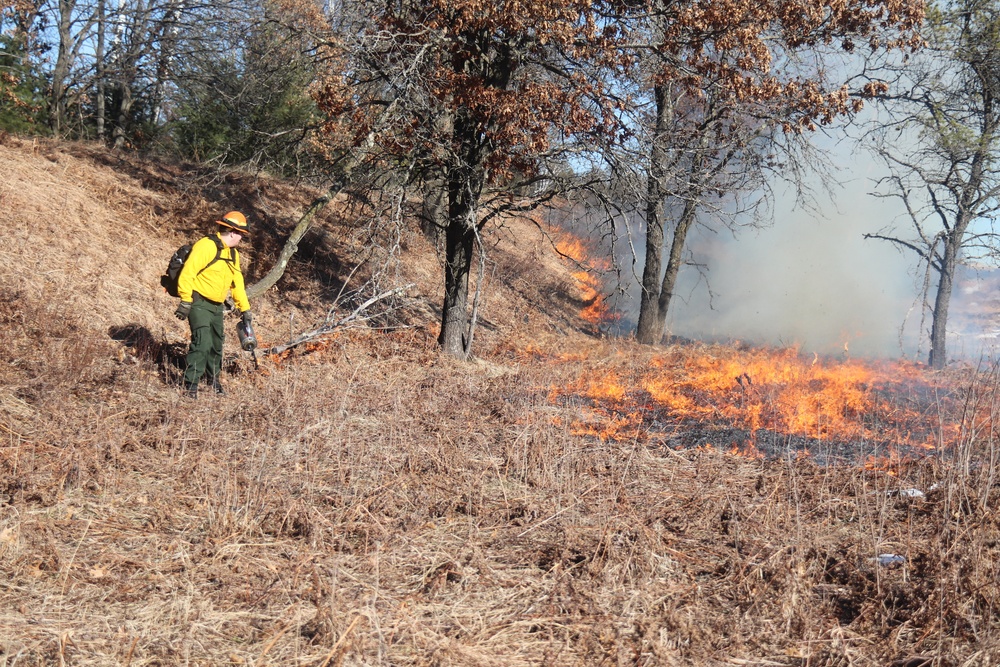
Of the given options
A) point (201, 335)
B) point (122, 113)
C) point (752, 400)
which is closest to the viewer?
point (201, 335)

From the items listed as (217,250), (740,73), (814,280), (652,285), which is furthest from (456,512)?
(814,280)

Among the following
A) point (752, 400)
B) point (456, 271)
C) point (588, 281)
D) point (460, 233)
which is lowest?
point (752, 400)

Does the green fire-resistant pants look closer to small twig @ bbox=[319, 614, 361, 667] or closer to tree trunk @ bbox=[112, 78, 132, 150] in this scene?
small twig @ bbox=[319, 614, 361, 667]

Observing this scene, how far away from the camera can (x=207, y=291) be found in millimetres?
8117

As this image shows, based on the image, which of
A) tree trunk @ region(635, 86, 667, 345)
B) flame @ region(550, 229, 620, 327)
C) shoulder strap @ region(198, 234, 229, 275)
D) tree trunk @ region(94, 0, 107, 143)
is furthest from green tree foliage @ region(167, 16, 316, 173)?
shoulder strap @ region(198, 234, 229, 275)

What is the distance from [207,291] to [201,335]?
465 millimetres

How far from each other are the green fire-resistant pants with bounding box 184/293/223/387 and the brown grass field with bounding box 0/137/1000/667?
42 centimetres

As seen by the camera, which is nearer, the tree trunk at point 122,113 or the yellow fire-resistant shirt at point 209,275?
the yellow fire-resistant shirt at point 209,275

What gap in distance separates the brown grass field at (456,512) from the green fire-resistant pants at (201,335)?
1.38 feet

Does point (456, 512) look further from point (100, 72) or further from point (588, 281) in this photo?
point (588, 281)

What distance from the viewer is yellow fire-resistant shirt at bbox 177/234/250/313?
799 cm

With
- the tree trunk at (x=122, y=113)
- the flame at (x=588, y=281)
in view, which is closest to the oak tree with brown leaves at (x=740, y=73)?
the flame at (x=588, y=281)

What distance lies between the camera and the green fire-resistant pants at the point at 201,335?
8031mm

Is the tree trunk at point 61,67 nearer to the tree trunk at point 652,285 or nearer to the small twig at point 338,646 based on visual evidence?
the tree trunk at point 652,285
